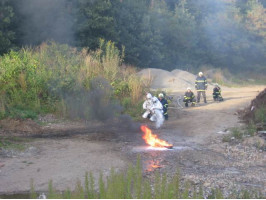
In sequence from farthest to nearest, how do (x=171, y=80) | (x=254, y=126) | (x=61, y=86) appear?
(x=171, y=80), (x=61, y=86), (x=254, y=126)

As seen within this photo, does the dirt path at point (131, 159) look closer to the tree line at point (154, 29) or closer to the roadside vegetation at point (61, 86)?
the roadside vegetation at point (61, 86)

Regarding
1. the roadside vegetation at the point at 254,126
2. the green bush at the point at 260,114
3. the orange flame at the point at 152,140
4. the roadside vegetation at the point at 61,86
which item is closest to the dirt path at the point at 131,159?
the orange flame at the point at 152,140

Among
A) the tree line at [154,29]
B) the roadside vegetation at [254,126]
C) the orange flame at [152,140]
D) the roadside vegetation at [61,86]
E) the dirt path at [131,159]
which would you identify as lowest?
the dirt path at [131,159]

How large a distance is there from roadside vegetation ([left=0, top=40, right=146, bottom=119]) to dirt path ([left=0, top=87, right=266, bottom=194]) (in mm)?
2142

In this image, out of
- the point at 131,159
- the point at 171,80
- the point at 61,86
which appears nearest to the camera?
the point at 131,159

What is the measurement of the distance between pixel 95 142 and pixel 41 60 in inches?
260

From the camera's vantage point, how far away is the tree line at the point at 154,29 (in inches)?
1110

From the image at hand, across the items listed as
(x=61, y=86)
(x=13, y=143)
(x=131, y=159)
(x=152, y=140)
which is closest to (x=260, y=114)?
(x=152, y=140)

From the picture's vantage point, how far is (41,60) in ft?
56.6

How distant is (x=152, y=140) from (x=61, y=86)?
16.2ft

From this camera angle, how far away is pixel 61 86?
1563cm

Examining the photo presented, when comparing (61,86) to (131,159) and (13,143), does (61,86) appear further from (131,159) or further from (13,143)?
(131,159)

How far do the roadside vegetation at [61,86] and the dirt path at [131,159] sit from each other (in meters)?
2.14

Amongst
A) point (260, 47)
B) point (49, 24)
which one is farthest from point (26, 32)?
point (260, 47)
